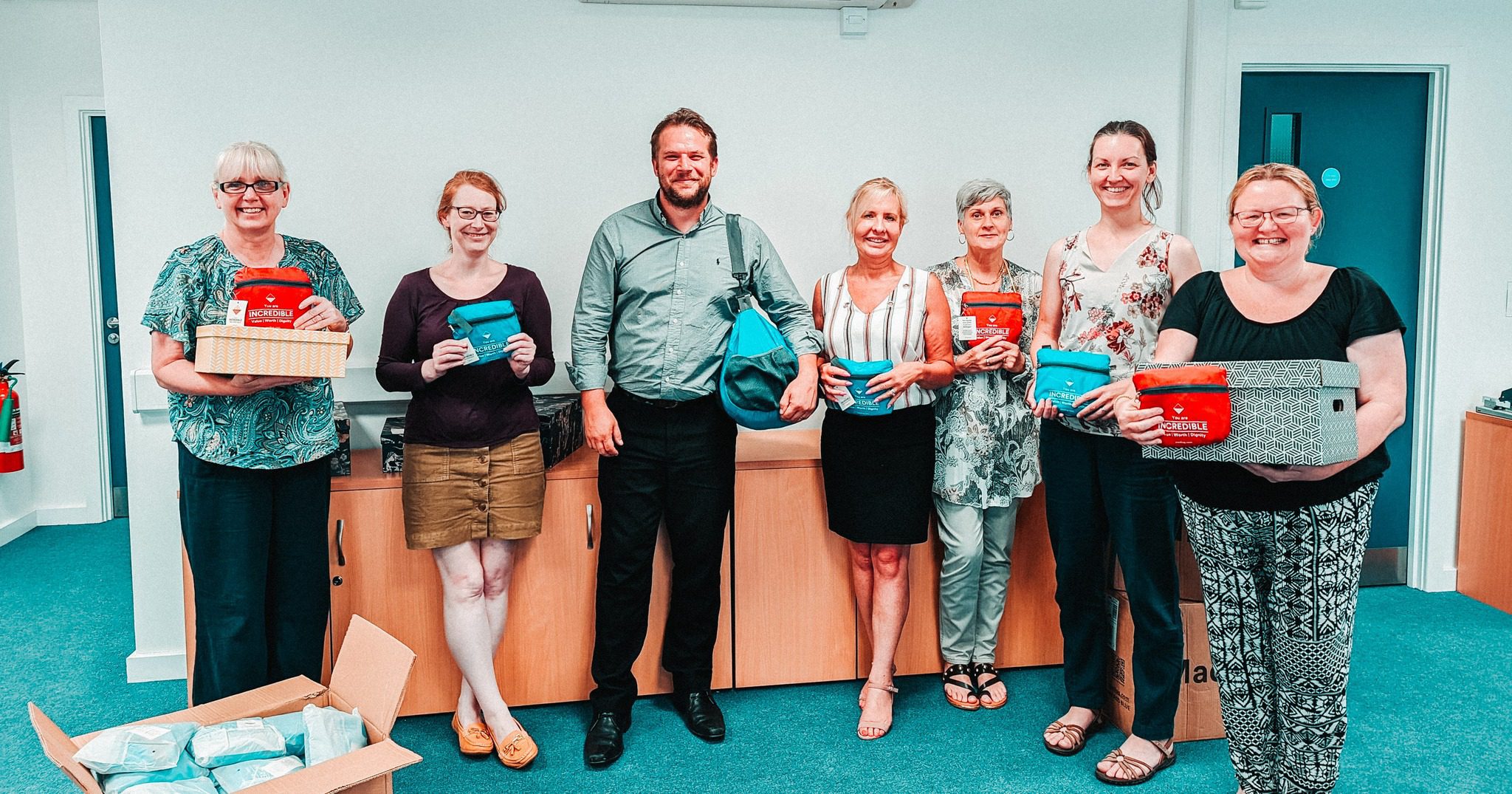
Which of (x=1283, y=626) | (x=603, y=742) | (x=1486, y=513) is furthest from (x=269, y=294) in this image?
(x=1486, y=513)

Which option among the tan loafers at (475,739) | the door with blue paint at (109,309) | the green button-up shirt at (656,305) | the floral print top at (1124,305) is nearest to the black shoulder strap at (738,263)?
the green button-up shirt at (656,305)

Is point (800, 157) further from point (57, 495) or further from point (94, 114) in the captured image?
point (57, 495)

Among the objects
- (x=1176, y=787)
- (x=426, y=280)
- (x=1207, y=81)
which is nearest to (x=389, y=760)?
(x=426, y=280)

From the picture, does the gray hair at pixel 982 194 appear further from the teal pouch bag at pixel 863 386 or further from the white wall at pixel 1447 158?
the white wall at pixel 1447 158

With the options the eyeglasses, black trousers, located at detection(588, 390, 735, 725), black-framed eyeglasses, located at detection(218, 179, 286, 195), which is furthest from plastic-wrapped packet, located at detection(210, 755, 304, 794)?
the eyeglasses

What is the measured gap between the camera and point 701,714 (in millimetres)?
2717

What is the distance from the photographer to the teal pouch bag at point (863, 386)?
99.5 inches

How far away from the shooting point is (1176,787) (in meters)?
2.42

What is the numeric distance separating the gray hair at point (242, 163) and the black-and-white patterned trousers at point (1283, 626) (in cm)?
210

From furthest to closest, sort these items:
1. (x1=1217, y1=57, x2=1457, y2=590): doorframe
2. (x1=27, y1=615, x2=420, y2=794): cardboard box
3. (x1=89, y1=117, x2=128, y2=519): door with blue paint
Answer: (x1=89, y1=117, x2=128, y2=519): door with blue paint → (x1=1217, y1=57, x2=1457, y2=590): doorframe → (x1=27, y1=615, x2=420, y2=794): cardboard box

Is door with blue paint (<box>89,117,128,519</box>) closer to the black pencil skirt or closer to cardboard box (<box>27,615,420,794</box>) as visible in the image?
cardboard box (<box>27,615,420,794</box>)

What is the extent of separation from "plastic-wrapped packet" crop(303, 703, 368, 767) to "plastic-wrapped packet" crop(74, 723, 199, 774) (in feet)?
0.70

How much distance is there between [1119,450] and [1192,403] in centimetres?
55

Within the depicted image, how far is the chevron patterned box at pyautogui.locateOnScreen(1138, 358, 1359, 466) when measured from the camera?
66.7 inches
